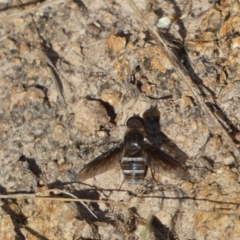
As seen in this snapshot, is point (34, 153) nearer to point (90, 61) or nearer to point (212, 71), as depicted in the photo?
point (90, 61)

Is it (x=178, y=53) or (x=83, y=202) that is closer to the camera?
(x=83, y=202)

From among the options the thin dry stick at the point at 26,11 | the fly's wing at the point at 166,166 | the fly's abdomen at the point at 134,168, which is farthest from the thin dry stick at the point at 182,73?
the thin dry stick at the point at 26,11

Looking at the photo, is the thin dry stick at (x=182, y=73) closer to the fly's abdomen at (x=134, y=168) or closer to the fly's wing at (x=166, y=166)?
the fly's wing at (x=166, y=166)

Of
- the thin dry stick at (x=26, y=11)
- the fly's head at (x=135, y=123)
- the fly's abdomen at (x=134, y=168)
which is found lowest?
the fly's abdomen at (x=134, y=168)

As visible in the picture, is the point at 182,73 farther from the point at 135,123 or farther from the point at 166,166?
the point at 166,166

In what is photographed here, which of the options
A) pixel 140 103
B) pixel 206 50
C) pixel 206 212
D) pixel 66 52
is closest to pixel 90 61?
pixel 66 52
